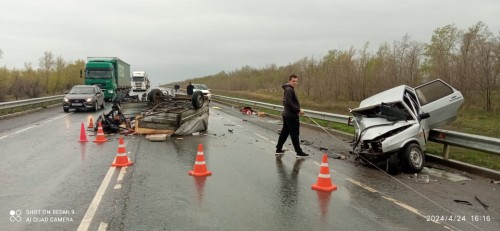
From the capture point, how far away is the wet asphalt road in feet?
16.8

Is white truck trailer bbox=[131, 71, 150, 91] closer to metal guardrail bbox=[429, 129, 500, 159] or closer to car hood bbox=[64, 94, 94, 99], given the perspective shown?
Answer: car hood bbox=[64, 94, 94, 99]

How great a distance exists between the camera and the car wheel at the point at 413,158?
8.34 metres

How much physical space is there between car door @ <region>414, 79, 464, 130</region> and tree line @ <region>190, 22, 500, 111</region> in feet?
56.2

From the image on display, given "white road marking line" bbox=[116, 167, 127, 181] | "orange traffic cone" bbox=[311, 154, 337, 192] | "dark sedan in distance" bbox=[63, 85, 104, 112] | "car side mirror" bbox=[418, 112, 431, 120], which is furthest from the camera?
"dark sedan in distance" bbox=[63, 85, 104, 112]

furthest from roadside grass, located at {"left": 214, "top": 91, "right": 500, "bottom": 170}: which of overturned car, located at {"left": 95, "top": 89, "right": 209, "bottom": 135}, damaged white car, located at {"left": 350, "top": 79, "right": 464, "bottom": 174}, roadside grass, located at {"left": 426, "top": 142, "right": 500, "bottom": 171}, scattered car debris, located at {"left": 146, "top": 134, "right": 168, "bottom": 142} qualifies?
scattered car debris, located at {"left": 146, "top": 134, "right": 168, "bottom": 142}

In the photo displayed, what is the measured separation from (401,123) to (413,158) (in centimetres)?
85

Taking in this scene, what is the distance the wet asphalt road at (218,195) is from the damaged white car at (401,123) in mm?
364

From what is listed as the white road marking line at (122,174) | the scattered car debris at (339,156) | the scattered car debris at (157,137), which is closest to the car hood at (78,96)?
the scattered car debris at (157,137)

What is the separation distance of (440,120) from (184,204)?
6.83 m

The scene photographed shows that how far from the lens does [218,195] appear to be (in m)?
6.35

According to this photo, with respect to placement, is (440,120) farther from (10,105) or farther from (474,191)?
(10,105)

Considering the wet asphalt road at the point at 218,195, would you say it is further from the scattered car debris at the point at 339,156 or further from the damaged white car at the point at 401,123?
the damaged white car at the point at 401,123

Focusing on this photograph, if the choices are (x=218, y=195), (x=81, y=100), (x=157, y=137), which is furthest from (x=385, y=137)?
(x=81, y=100)

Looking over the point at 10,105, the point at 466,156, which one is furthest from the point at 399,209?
the point at 10,105
